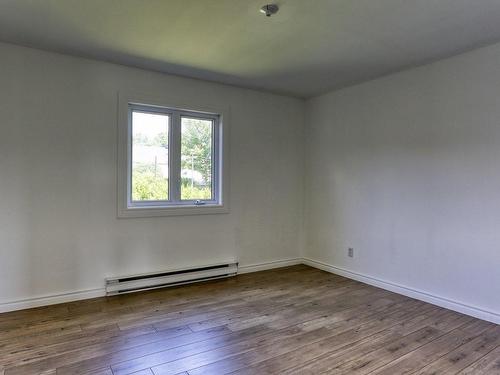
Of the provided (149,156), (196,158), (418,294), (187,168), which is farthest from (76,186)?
(418,294)

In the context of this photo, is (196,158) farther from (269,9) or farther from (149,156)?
(269,9)

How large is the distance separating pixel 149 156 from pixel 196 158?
22.9 inches

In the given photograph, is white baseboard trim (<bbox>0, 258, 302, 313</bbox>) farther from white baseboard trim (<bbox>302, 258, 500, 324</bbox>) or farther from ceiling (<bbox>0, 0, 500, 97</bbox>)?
white baseboard trim (<bbox>302, 258, 500, 324</bbox>)

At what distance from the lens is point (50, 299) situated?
10.3 feet

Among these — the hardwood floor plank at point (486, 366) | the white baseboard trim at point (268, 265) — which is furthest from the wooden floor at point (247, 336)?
the white baseboard trim at point (268, 265)

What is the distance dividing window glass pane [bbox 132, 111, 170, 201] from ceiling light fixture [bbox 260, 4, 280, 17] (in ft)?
6.32

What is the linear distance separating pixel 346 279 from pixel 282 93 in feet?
8.59

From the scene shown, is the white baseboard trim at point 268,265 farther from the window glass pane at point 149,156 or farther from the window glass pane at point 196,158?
the window glass pane at point 149,156

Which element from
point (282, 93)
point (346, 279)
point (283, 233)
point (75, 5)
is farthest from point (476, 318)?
point (75, 5)

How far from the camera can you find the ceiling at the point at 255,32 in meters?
2.30

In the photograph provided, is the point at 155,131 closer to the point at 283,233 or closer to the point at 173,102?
the point at 173,102

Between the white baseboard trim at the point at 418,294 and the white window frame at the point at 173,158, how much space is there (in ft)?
5.57

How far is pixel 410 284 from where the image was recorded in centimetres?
348

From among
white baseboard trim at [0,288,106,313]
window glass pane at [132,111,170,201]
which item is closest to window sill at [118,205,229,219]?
window glass pane at [132,111,170,201]
